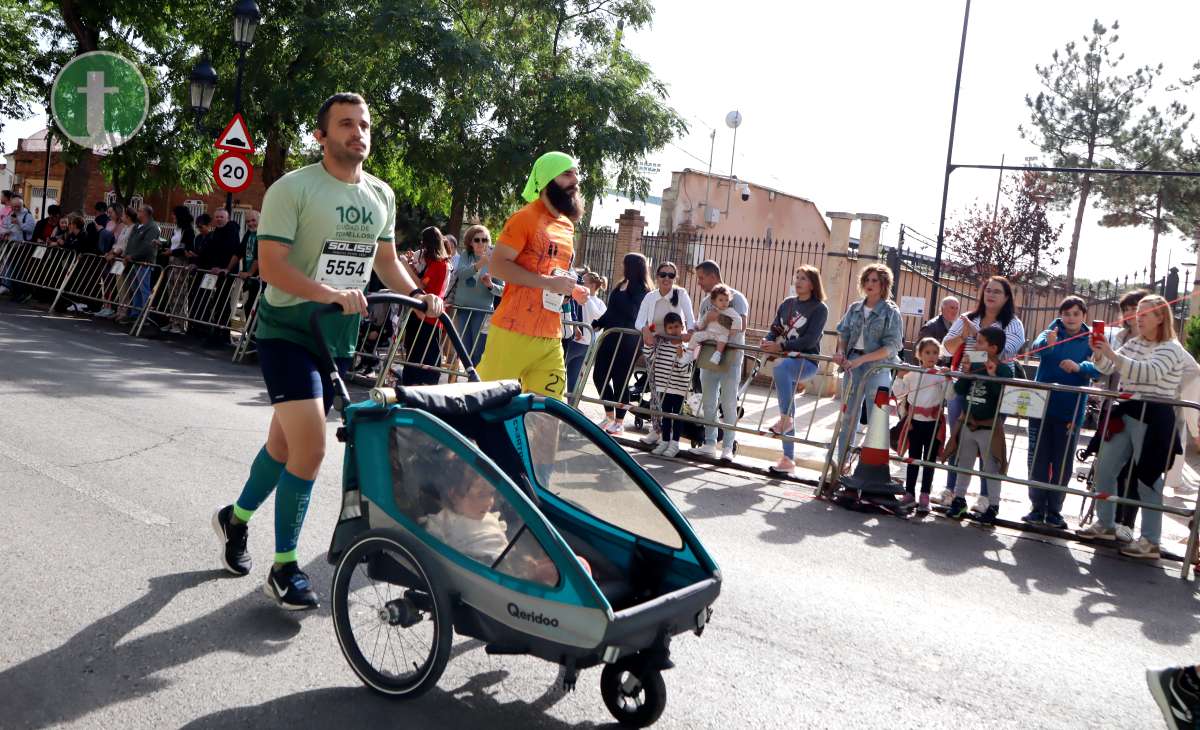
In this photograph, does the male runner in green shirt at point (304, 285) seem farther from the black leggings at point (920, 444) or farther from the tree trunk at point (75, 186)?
the tree trunk at point (75, 186)

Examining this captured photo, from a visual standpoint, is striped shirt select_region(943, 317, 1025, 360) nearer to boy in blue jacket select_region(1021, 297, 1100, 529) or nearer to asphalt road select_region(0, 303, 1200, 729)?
boy in blue jacket select_region(1021, 297, 1100, 529)

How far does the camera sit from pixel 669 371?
1025 centimetres

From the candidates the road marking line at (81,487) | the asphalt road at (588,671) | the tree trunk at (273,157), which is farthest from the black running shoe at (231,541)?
the tree trunk at (273,157)

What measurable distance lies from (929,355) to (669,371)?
96.1 inches

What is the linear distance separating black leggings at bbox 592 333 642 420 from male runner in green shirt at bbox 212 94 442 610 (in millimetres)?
6392

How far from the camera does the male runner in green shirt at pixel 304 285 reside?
13.7 feet

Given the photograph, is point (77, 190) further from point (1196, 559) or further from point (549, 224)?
point (1196, 559)

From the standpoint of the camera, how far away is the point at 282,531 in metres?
4.31

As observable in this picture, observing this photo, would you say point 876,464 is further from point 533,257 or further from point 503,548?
point 503,548

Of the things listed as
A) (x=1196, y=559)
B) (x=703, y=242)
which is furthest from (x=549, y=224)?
(x=703, y=242)

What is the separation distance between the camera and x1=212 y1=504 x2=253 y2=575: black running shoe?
15.6 feet

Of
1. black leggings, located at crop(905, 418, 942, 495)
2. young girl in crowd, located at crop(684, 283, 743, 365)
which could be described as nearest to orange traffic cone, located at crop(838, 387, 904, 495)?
black leggings, located at crop(905, 418, 942, 495)

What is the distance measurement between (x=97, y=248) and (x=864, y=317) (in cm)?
1408

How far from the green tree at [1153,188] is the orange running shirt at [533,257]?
30555 mm
